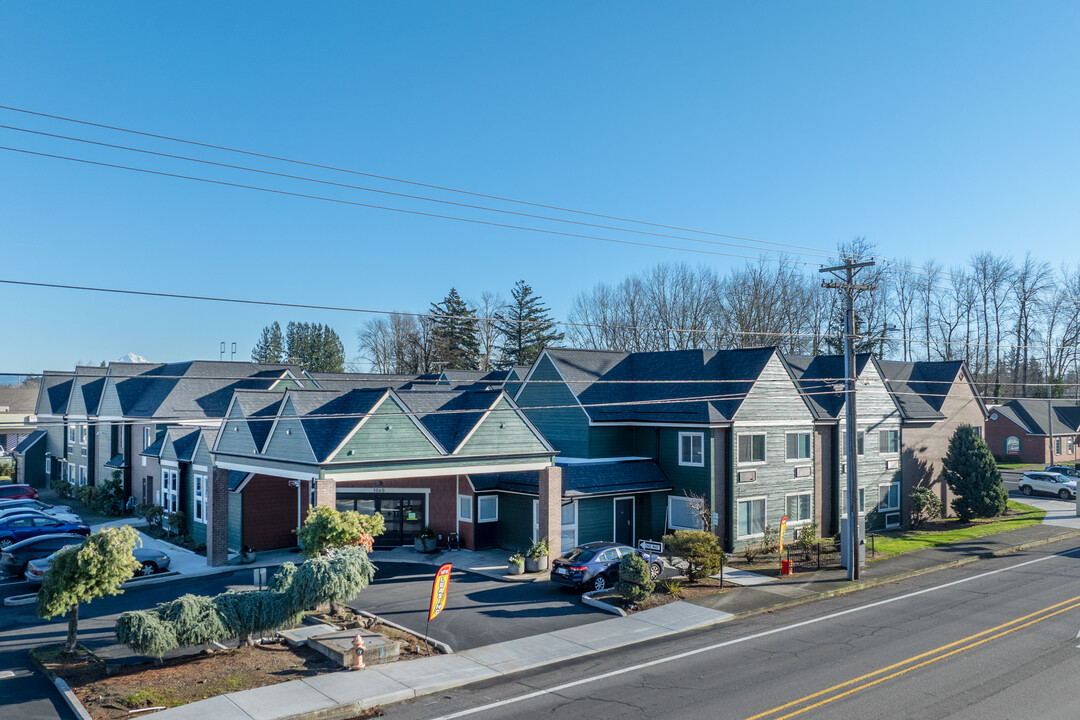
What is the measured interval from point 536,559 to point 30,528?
22.3m

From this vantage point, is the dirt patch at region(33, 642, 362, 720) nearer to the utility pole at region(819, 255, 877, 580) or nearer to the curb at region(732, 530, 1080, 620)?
the curb at region(732, 530, 1080, 620)

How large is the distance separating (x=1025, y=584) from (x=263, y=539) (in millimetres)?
29189

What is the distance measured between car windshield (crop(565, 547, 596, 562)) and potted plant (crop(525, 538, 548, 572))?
7.64 feet

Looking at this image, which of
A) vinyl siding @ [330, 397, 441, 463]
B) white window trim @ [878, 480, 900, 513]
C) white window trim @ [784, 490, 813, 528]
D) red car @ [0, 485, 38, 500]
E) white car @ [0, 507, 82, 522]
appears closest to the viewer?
vinyl siding @ [330, 397, 441, 463]

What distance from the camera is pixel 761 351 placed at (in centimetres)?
3359

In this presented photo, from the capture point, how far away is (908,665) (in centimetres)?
1673

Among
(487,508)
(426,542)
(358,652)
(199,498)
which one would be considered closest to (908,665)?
(358,652)

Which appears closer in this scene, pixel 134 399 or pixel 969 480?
pixel 969 480

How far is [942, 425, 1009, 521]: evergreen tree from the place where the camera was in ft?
133

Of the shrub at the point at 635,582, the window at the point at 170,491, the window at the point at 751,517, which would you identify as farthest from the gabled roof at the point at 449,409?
the window at the point at 170,491

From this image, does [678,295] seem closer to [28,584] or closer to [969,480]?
[969,480]

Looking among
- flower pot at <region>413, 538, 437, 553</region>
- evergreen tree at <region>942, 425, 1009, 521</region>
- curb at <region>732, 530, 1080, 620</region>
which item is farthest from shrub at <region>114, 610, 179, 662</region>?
evergreen tree at <region>942, 425, 1009, 521</region>

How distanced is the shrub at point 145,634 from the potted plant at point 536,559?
13622mm

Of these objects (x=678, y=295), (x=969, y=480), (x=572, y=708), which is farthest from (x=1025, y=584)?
(x=678, y=295)
